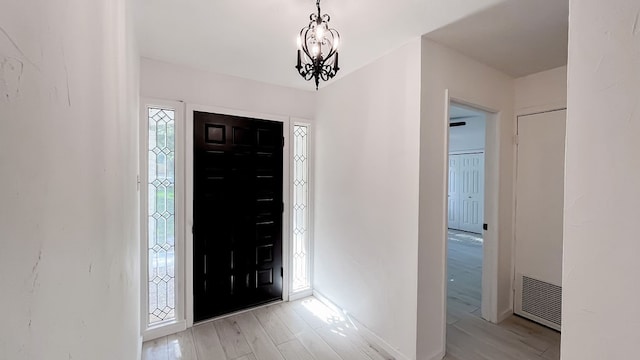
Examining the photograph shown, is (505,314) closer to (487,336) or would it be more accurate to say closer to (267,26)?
(487,336)

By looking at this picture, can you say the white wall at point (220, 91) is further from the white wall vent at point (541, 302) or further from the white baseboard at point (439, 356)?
the white wall vent at point (541, 302)

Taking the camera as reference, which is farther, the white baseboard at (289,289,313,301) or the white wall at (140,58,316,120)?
the white baseboard at (289,289,313,301)

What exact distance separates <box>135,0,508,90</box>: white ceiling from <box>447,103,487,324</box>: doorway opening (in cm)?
203

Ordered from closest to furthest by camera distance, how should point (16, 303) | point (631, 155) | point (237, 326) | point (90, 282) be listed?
point (16, 303) → point (90, 282) → point (631, 155) → point (237, 326)


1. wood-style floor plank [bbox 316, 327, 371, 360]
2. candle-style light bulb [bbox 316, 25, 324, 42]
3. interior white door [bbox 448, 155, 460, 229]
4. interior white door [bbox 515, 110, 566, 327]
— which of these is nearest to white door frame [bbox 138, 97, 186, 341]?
wood-style floor plank [bbox 316, 327, 371, 360]

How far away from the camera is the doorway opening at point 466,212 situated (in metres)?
3.27

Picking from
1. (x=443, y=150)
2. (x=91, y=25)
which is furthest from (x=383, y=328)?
(x=91, y=25)

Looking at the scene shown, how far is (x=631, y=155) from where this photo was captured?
2.66ft

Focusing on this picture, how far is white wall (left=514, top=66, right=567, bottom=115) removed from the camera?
2430 mm

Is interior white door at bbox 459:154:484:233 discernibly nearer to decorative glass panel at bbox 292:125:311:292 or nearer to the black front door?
decorative glass panel at bbox 292:125:311:292

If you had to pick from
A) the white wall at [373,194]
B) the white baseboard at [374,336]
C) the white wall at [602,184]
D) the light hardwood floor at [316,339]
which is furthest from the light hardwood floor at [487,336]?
the white wall at [602,184]

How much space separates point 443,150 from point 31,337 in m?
2.26

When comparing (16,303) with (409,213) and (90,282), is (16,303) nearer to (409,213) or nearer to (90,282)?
(90,282)

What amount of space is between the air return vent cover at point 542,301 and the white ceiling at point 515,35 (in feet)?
6.88
